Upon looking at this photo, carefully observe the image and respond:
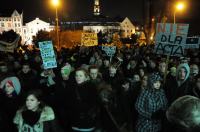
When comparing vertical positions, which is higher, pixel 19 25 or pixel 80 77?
pixel 19 25

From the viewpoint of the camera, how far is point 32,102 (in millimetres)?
5301

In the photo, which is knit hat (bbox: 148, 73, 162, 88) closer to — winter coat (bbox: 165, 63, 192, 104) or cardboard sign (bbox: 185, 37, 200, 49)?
winter coat (bbox: 165, 63, 192, 104)

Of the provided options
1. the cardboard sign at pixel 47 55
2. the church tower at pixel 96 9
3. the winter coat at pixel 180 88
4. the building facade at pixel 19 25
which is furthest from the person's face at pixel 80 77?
the church tower at pixel 96 9

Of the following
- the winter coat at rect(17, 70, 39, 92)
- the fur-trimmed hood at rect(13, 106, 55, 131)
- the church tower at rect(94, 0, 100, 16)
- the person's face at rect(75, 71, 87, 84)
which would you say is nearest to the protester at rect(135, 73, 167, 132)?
the person's face at rect(75, 71, 87, 84)

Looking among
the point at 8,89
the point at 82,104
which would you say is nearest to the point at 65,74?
the point at 8,89

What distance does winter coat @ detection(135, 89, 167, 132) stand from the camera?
6344 millimetres

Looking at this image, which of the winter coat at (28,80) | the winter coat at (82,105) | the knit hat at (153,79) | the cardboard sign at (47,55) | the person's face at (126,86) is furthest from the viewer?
the cardboard sign at (47,55)

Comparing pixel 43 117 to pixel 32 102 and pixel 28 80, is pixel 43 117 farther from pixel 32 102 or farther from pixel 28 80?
pixel 28 80

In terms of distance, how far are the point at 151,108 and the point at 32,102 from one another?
209 cm

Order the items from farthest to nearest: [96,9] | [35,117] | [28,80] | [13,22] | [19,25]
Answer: [96,9]
[19,25]
[13,22]
[28,80]
[35,117]

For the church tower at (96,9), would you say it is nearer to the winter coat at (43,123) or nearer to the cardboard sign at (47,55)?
the cardboard sign at (47,55)

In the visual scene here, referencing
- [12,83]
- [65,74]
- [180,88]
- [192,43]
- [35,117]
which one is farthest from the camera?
[192,43]

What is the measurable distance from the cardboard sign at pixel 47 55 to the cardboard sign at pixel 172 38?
2.83 metres

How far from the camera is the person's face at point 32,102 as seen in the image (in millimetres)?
5297
